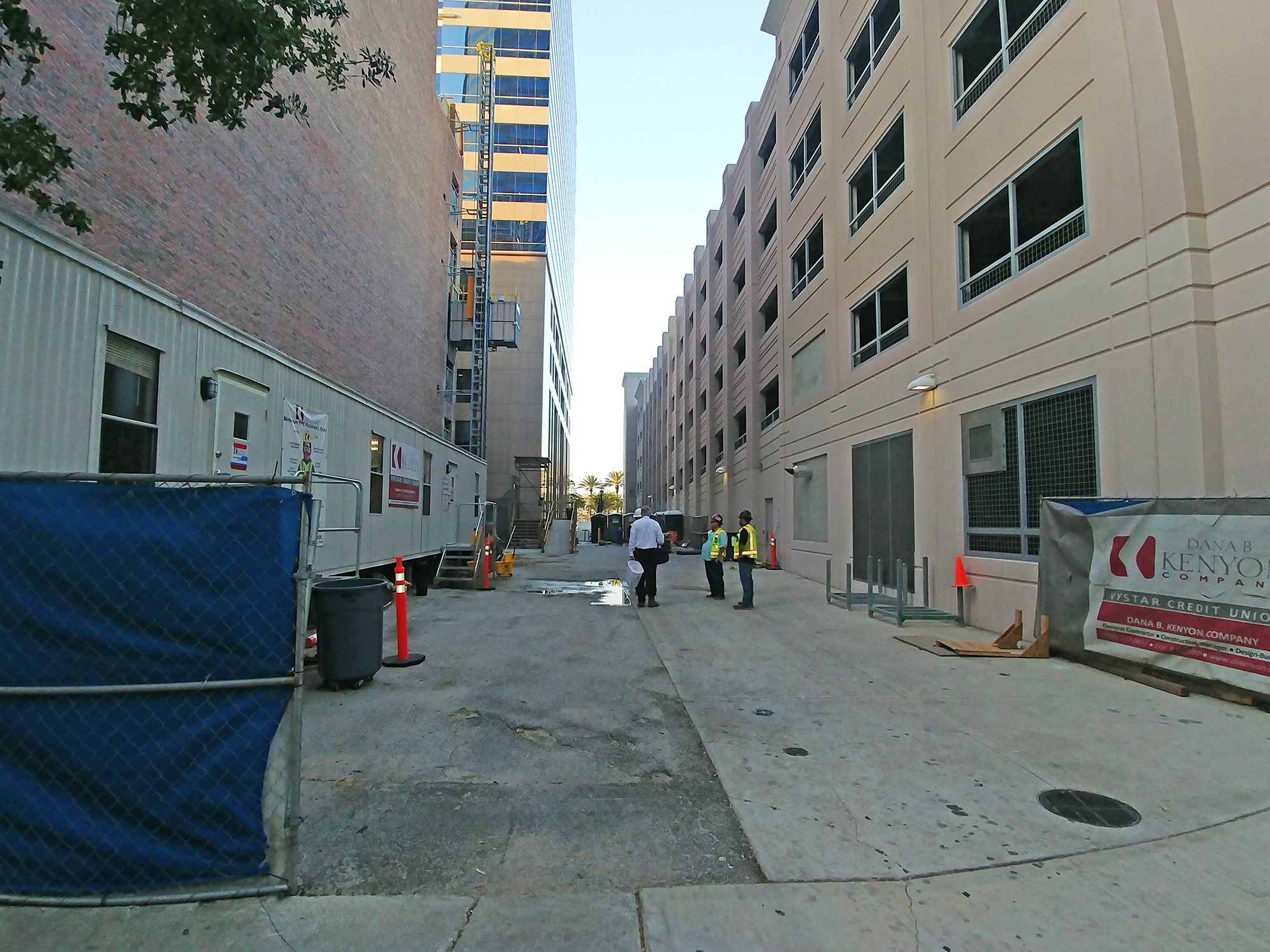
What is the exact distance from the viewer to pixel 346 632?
6.16 meters

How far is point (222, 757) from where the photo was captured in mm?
2889

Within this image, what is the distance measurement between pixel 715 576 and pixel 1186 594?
321 inches

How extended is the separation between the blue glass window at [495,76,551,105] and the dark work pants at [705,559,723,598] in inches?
1570

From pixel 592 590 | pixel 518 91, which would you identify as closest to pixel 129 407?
pixel 592 590

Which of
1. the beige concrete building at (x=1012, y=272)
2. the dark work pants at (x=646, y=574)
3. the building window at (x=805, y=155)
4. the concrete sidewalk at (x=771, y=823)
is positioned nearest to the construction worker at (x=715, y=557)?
the dark work pants at (x=646, y=574)

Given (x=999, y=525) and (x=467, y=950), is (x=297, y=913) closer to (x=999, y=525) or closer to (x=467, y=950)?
(x=467, y=950)

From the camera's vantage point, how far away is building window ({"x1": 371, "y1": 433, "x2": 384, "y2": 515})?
11656mm

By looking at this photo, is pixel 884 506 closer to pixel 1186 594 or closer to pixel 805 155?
pixel 1186 594

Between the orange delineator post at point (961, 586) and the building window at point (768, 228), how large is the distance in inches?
657

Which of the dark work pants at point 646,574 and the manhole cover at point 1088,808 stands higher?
the dark work pants at point 646,574

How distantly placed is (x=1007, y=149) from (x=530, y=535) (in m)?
30.5

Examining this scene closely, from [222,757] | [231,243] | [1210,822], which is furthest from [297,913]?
[231,243]

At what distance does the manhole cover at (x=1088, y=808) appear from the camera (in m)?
3.60

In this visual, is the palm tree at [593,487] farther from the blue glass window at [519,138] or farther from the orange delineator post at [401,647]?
the orange delineator post at [401,647]
